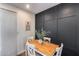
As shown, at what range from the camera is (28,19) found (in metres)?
1.00

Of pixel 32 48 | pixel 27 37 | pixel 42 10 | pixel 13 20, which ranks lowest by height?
pixel 32 48

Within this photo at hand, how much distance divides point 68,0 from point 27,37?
2.88ft

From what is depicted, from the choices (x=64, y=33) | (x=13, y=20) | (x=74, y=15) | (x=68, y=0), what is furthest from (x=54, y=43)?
(x=68, y=0)

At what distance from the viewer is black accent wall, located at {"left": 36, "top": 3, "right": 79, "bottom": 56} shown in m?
0.92

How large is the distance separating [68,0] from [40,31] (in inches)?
26.3

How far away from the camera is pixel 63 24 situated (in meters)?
1.02

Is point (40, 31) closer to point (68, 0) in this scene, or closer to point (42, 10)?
point (42, 10)

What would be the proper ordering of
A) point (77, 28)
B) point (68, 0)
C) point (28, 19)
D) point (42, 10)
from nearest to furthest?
point (68, 0), point (77, 28), point (28, 19), point (42, 10)

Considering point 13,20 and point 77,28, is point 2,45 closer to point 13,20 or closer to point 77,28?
point 13,20

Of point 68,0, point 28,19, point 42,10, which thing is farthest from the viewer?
point 42,10

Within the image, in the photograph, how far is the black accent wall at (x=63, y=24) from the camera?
92cm

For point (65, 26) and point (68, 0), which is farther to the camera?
point (65, 26)

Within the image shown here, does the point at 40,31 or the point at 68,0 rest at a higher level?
the point at 68,0

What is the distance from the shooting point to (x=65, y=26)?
0.99 m
